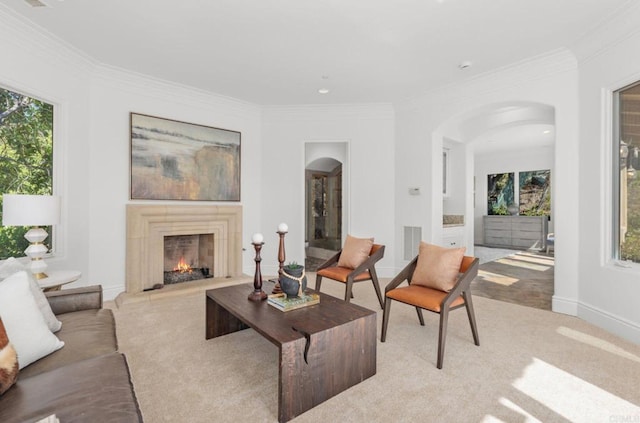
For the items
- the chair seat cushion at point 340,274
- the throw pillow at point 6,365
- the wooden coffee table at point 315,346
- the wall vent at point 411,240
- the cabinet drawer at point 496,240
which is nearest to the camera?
the throw pillow at point 6,365

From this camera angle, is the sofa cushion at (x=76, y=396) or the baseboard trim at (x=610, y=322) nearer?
the sofa cushion at (x=76, y=396)

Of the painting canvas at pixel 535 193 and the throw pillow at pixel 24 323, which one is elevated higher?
the painting canvas at pixel 535 193

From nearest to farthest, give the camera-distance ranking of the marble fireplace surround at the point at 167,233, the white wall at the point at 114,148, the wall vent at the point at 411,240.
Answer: the white wall at the point at 114,148
the marble fireplace surround at the point at 167,233
the wall vent at the point at 411,240

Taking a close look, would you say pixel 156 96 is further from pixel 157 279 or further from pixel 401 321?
pixel 401 321

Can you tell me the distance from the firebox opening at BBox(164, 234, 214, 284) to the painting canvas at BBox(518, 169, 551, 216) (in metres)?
8.79

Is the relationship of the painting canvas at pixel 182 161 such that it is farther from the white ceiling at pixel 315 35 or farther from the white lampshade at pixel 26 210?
the white lampshade at pixel 26 210

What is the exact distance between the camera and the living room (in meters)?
3.02

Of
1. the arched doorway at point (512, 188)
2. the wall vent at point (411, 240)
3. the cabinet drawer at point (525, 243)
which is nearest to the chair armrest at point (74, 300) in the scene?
the wall vent at point (411, 240)

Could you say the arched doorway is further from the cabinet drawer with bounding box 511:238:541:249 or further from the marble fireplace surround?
the marble fireplace surround

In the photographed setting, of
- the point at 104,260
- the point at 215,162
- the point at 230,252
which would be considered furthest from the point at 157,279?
the point at 215,162

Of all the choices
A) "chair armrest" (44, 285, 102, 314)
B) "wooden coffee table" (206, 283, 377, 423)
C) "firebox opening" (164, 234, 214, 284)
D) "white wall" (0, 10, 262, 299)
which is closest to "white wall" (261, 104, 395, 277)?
"firebox opening" (164, 234, 214, 284)

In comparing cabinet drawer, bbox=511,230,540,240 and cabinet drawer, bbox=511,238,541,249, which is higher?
cabinet drawer, bbox=511,230,540,240

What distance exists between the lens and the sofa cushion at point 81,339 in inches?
60.1

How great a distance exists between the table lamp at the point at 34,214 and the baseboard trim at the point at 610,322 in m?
5.09
